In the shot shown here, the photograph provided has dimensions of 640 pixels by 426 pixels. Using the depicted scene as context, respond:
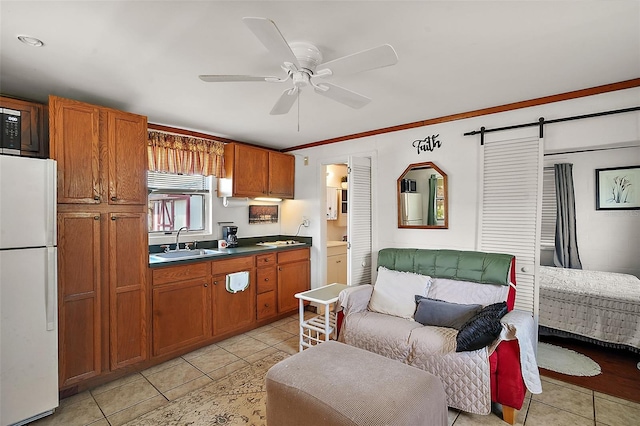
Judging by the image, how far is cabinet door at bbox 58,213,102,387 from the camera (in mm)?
2354

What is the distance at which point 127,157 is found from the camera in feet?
8.90

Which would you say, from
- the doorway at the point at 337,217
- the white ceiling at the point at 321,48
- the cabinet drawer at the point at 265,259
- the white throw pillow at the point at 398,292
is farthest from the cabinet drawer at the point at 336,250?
the white ceiling at the point at 321,48

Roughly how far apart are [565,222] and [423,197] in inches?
96.6

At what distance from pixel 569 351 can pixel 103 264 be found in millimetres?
4387

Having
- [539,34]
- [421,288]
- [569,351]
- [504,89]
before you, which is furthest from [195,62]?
[569,351]

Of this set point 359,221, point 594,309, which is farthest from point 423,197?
point 594,309

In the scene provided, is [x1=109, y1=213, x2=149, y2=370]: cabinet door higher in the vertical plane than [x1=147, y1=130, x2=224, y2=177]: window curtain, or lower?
lower

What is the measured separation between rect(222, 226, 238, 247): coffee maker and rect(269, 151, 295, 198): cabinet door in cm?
69

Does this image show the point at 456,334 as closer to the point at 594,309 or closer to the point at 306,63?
the point at 594,309

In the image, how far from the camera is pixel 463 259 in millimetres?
2920

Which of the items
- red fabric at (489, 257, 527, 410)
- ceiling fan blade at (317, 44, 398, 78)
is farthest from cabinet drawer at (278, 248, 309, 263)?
ceiling fan blade at (317, 44, 398, 78)

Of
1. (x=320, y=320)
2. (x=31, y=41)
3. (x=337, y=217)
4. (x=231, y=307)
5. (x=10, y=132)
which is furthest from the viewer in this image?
(x=337, y=217)

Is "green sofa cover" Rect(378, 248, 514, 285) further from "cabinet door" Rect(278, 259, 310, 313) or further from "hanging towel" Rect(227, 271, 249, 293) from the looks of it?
"hanging towel" Rect(227, 271, 249, 293)

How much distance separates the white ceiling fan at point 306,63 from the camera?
1339 millimetres
